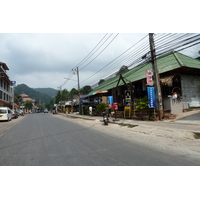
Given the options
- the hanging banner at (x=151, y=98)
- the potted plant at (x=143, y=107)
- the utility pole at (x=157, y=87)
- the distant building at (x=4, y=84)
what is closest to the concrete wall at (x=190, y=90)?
the utility pole at (x=157, y=87)

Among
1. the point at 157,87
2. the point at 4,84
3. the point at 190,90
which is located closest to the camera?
the point at 157,87

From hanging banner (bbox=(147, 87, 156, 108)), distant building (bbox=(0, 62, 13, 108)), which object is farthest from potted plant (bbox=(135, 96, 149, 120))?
distant building (bbox=(0, 62, 13, 108))

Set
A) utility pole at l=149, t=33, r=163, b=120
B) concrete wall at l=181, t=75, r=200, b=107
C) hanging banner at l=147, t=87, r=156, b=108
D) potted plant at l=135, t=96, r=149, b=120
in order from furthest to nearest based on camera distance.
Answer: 1. concrete wall at l=181, t=75, r=200, b=107
2. potted plant at l=135, t=96, r=149, b=120
3. hanging banner at l=147, t=87, r=156, b=108
4. utility pole at l=149, t=33, r=163, b=120

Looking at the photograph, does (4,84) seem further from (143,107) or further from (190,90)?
(190,90)

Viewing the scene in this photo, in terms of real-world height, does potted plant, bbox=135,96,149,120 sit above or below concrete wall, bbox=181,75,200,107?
below

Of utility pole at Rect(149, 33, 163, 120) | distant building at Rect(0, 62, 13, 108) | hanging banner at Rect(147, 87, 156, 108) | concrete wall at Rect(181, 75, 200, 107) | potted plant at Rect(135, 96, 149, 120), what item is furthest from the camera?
distant building at Rect(0, 62, 13, 108)

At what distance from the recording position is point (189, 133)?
7375 mm

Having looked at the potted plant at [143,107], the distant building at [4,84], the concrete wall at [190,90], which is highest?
the distant building at [4,84]

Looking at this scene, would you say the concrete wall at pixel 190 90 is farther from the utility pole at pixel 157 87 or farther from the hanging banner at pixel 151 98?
the hanging banner at pixel 151 98

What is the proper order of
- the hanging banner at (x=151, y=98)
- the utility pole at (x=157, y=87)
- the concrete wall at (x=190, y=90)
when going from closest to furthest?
1. the utility pole at (x=157, y=87)
2. the hanging banner at (x=151, y=98)
3. the concrete wall at (x=190, y=90)

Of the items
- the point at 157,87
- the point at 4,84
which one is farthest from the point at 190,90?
the point at 4,84

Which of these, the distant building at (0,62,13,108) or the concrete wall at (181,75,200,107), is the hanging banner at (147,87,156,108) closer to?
the concrete wall at (181,75,200,107)

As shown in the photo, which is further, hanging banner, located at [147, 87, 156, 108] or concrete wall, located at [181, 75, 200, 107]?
concrete wall, located at [181, 75, 200, 107]

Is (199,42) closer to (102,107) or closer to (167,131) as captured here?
(167,131)
